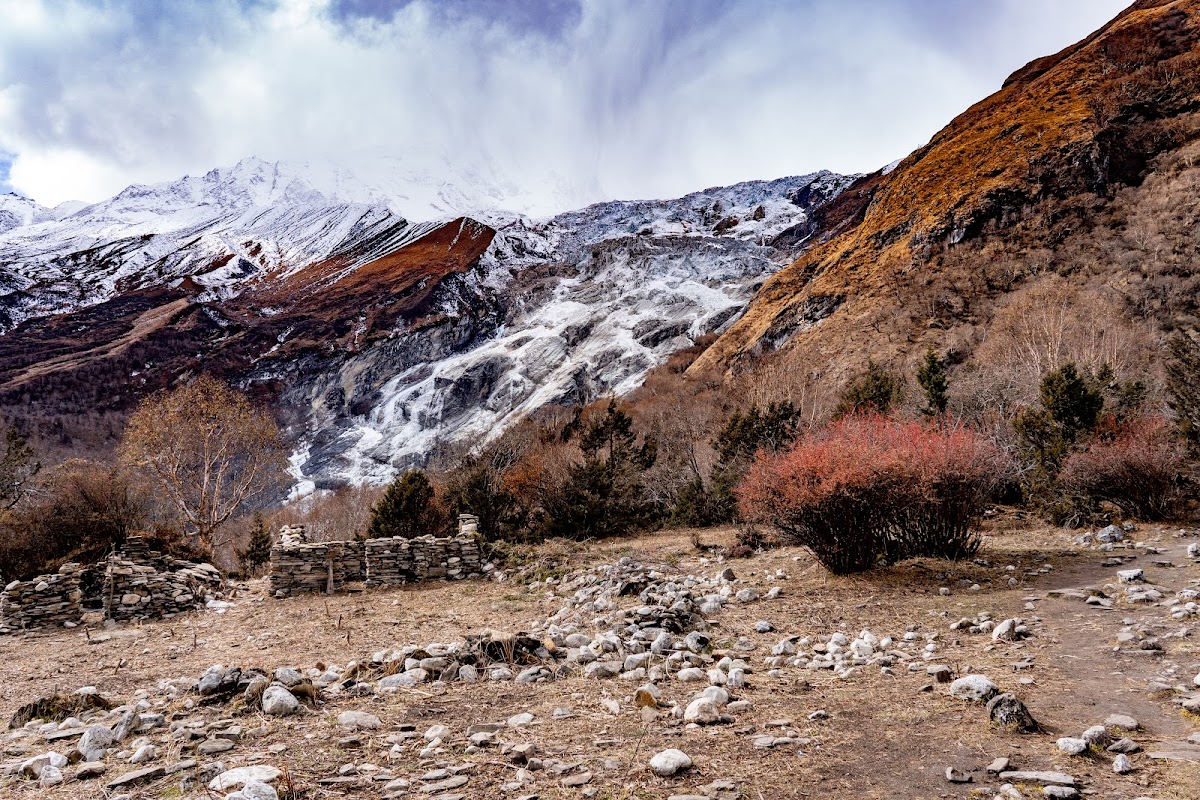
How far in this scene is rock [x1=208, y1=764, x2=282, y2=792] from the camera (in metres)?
3.31

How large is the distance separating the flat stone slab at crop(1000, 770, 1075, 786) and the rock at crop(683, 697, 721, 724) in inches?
73.8

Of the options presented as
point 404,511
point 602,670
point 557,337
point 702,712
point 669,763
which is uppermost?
point 557,337

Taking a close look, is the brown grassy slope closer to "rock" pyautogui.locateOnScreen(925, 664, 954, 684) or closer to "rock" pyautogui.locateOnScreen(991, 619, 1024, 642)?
"rock" pyautogui.locateOnScreen(991, 619, 1024, 642)

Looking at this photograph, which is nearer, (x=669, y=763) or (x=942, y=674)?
(x=669, y=763)

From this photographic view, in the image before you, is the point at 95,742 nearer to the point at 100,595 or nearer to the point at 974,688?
the point at 974,688

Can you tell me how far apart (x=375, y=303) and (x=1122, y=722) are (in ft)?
409

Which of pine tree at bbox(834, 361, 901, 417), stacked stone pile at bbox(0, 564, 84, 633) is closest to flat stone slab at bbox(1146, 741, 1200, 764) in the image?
stacked stone pile at bbox(0, 564, 84, 633)

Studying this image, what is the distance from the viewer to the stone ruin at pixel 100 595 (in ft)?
40.0

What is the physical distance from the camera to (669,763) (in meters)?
3.54

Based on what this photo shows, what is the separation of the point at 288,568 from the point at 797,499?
41.1 ft

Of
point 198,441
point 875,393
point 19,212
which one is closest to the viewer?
point 198,441

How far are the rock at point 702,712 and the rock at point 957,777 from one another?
62.9 inches

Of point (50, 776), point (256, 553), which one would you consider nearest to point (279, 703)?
point (50, 776)

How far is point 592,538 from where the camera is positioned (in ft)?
68.7
